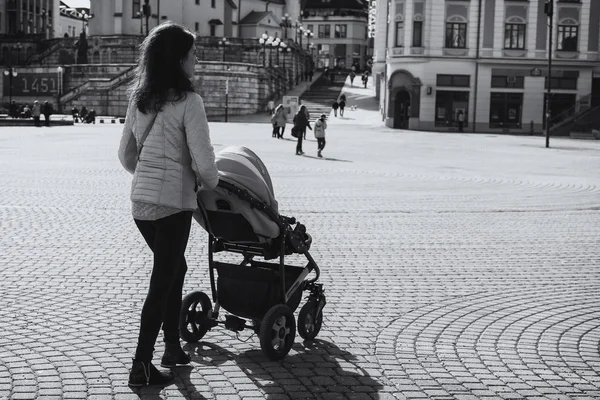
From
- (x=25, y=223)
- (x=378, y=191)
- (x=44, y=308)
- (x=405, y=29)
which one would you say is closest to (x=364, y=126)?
(x=405, y=29)

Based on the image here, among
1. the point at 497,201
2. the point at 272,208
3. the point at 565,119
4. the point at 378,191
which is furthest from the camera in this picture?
the point at 565,119

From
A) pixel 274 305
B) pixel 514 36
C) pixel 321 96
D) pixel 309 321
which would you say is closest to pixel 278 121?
pixel 514 36

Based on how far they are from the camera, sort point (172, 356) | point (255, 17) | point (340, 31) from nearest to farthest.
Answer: point (172, 356) → point (255, 17) → point (340, 31)

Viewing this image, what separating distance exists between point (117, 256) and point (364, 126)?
51.9 m

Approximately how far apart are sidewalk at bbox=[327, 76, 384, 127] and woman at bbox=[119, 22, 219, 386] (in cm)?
5642

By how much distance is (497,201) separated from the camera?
725 inches

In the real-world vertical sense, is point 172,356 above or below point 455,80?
below

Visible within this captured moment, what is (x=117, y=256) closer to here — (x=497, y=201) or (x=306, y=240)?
(x=306, y=240)

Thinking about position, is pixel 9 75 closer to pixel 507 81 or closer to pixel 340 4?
pixel 507 81

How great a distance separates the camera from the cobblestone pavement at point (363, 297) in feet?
19.8

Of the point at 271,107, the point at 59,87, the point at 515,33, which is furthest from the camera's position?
the point at 59,87

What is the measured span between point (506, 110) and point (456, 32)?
6.21m

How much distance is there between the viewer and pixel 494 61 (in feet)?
205

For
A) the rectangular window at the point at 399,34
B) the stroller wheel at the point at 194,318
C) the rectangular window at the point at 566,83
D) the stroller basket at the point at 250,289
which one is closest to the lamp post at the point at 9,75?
the rectangular window at the point at 399,34
